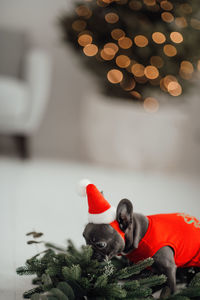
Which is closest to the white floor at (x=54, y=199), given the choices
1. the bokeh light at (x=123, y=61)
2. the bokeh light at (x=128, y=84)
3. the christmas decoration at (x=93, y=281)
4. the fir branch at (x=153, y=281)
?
the christmas decoration at (x=93, y=281)

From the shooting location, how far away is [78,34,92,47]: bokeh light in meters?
2.33

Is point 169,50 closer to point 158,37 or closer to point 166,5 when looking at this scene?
point 158,37

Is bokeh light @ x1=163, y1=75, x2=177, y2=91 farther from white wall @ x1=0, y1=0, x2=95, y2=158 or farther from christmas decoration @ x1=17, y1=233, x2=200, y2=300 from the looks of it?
christmas decoration @ x1=17, y1=233, x2=200, y2=300

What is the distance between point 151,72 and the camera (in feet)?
7.08

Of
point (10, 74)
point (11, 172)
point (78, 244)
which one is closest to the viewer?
point (78, 244)

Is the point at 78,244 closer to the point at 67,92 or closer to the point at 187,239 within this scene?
the point at 187,239

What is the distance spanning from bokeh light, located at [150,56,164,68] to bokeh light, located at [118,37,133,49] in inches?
5.8

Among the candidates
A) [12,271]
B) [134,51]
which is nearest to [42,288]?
[12,271]

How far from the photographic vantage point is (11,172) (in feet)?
7.02

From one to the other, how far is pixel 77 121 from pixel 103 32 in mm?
1006

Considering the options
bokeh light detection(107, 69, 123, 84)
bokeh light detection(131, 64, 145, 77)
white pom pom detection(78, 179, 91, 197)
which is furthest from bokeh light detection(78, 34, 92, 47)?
white pom pom detection(78, 179, 91, 197)

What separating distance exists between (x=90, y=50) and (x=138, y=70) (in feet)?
1.10

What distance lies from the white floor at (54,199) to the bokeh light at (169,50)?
660mm

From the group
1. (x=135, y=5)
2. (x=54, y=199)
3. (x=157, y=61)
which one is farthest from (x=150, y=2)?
(x=54, y=199)
